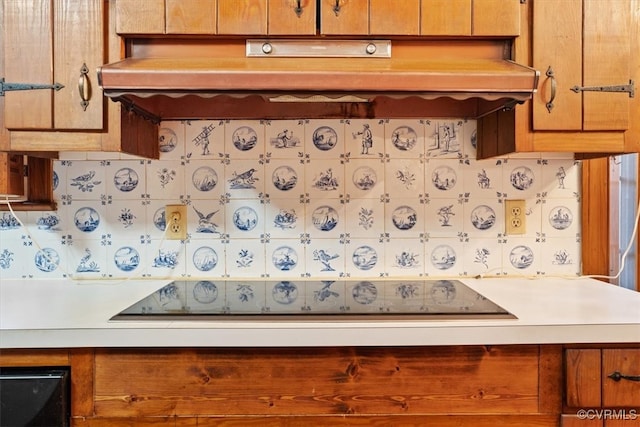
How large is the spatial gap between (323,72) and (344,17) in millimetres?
210

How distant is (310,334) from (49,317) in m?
0.56

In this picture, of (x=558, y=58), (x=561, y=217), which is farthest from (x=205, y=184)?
(x=561, y=217)

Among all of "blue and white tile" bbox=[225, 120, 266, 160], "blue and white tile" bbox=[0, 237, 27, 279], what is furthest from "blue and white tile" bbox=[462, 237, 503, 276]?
"blue and white tile" bbox=[0, 237, 27, 279]

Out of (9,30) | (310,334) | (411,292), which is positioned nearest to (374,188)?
(411,292)

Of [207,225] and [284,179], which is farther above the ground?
[284,179]

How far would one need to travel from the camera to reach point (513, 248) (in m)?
1.29

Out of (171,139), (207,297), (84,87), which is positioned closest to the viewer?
(84,87)

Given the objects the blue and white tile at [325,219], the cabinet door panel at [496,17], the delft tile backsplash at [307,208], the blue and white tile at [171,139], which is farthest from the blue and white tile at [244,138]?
the cabinet door panel at [496,17]

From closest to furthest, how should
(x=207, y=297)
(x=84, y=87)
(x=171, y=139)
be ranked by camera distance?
(x=84, y=87), (x=207, y=297), (x=171, y=139)

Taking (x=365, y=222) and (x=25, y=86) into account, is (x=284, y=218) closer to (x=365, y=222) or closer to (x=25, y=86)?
(x=365, y=222)

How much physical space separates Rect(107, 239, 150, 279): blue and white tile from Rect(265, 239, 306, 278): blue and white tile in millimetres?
390

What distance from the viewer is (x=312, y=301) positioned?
1.02m

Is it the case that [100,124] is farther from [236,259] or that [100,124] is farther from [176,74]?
[236,259]

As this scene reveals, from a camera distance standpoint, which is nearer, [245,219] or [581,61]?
[581,61]
